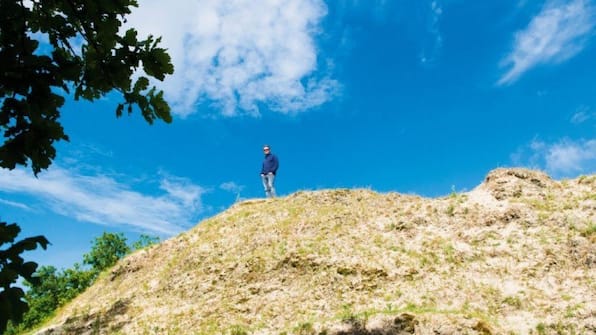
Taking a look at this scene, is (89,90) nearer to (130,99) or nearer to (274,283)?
(130,99)

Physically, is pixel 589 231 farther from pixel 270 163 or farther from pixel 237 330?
pixel 270 163

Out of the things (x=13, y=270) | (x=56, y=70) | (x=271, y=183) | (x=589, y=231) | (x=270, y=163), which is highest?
(x=270, y=163)

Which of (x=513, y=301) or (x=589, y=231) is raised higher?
(x=589, y=231)

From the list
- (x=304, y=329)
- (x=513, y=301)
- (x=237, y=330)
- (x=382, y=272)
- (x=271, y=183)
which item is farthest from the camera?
(x=271, y=183)

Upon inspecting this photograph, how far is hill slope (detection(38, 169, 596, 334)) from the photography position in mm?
14000

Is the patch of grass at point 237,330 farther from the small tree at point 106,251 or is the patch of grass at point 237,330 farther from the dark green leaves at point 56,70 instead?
the small tree at point 106,251

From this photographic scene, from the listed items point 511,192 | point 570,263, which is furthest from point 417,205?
point 570,263

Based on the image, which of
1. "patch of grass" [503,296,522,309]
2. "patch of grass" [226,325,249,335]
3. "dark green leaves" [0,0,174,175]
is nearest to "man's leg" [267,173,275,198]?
"patch of grass" [226,325,249,335]

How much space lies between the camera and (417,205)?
898 inches

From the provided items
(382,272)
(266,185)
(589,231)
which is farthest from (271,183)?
(589,231)

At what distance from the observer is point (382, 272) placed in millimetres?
17344

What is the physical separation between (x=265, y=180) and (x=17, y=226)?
78.7ft

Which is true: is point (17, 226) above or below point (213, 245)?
below

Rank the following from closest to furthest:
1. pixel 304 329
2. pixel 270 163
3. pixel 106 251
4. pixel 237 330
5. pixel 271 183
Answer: pixel 304 329 → pixel 237 330 → pixel 270 163 → pixel 271 183 → pixel 106 251
